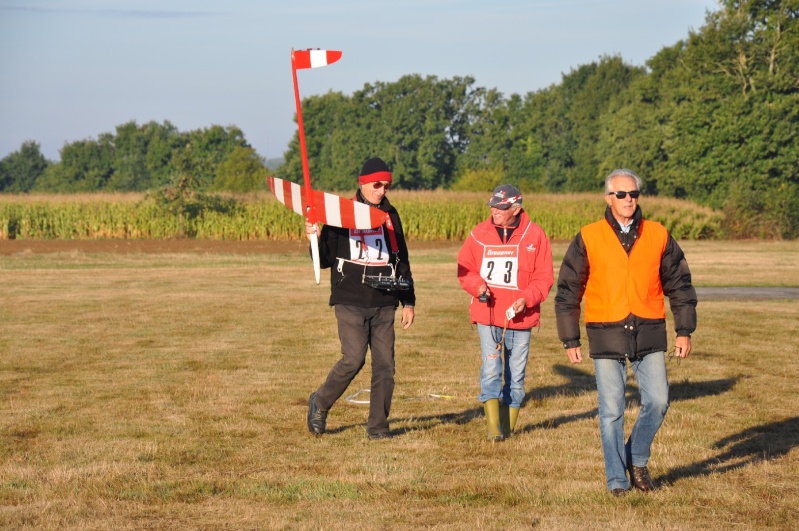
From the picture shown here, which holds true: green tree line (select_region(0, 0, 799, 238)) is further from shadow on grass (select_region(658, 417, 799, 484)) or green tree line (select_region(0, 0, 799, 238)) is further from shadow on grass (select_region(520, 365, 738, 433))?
shadow on grass (select_region(658, 417, 799, 484))

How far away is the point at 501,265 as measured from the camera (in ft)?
29.1

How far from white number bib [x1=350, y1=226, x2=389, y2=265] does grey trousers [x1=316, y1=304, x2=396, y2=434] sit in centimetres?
36

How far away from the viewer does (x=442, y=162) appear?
99.4 m

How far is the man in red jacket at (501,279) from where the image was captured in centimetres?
883

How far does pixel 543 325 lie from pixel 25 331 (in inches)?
295

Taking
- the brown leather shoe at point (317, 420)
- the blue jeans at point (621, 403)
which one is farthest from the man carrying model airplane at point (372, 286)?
the blue jeans at point (621, 403)

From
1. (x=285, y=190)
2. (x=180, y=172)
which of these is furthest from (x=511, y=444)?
(x=180, y=172)

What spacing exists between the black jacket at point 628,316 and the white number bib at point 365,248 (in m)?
2.17

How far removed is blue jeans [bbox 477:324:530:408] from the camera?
8.92 meters

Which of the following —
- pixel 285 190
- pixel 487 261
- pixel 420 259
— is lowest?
pixel 420 259

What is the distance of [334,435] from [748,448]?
3.13 metres

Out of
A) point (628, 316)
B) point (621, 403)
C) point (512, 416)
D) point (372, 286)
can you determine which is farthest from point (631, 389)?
point (628, 316)

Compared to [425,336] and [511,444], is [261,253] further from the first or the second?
[511,444]

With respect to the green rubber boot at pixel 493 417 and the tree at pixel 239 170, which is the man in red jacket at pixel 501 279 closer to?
the green rubber boot at pixel 493 417
